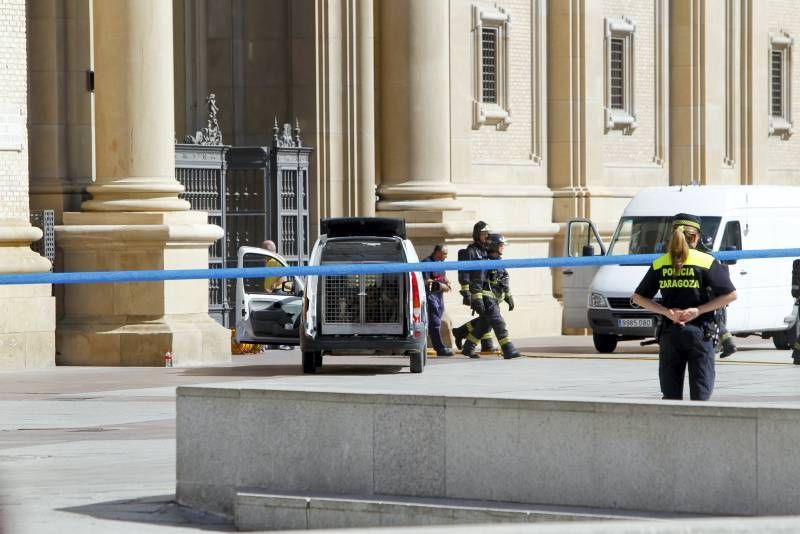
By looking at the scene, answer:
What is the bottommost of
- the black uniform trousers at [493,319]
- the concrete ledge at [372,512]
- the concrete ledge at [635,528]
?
the concrete ledge at [372,512]

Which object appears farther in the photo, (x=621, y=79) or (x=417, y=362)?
(x=621, y=79)

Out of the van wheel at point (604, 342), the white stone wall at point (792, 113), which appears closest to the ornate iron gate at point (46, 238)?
the van wheel at point (604, 342)

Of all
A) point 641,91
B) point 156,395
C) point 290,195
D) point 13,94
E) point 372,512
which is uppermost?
point 641,91

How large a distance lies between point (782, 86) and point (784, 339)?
51.2 ft

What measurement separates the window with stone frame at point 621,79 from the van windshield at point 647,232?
331 inches

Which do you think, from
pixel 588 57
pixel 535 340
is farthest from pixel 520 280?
pixel 588 57

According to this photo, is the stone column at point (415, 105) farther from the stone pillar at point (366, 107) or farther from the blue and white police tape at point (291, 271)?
the blue and white police tape at point (291, 271)

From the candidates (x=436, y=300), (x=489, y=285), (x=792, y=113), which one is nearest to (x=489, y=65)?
(x=436, y=300)

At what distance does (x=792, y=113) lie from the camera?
43156mm

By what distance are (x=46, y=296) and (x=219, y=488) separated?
12.2 m

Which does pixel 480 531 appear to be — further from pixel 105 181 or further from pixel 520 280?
pixel 520 280

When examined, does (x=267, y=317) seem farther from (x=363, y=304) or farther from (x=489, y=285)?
(x=489, y=285)

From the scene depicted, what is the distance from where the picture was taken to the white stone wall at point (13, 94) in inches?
922

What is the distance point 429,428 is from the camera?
10.9 meters
